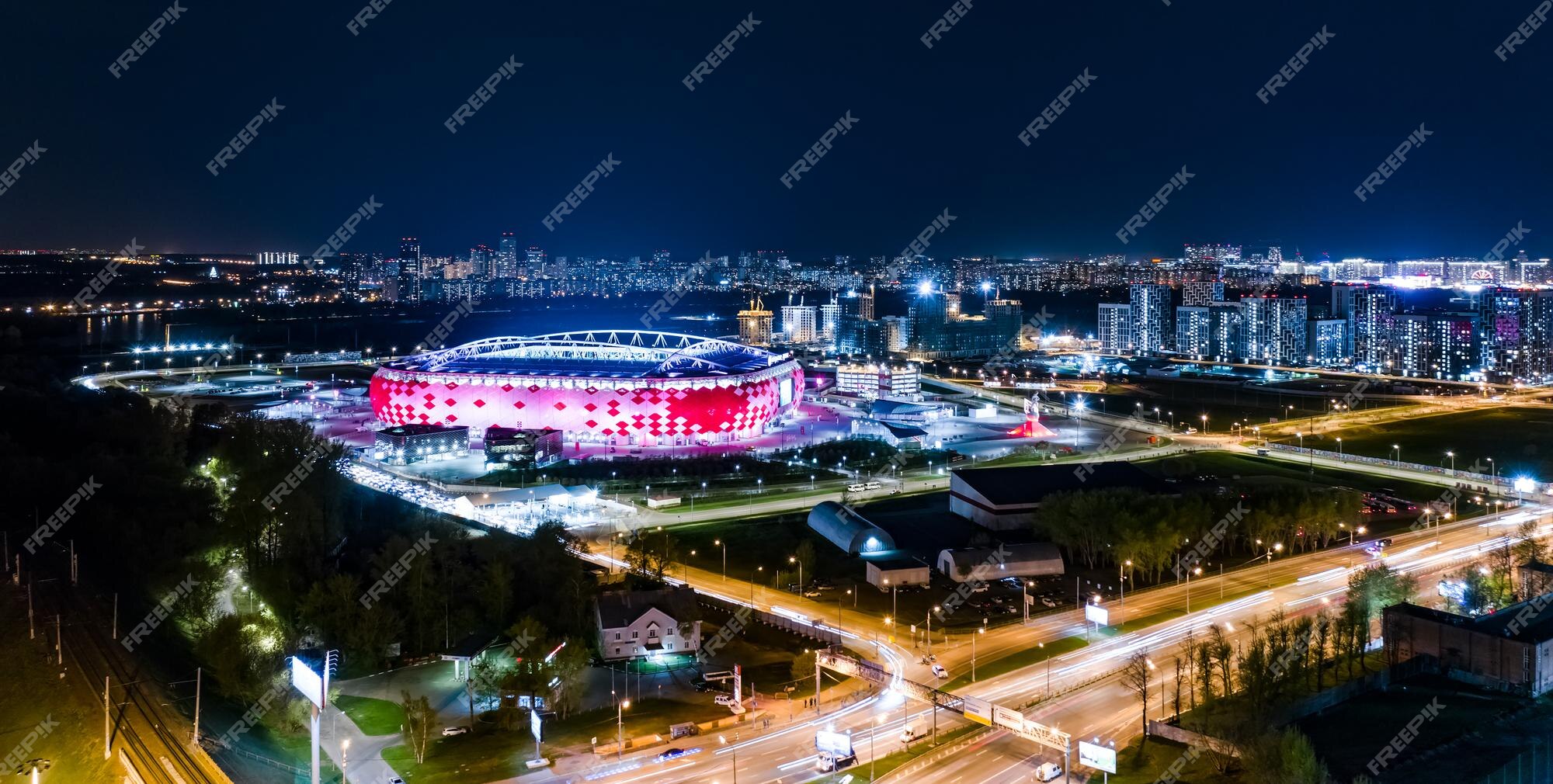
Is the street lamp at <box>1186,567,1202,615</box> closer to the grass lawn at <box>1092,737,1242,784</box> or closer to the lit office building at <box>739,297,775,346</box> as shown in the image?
the grass lawn at <box>1092,737,1242,784</box>

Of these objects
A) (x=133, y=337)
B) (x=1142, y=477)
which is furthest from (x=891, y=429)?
(x=133, y=337)

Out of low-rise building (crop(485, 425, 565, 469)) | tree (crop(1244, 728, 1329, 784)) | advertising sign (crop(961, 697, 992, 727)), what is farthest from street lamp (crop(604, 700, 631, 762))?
low-rise building (crop(485, 425, 565, 469))

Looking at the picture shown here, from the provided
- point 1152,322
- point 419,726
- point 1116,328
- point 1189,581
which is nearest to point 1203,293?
point 1116,328

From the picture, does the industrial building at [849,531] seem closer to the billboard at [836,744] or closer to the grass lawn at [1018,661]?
the grass lawn at [1018,661]

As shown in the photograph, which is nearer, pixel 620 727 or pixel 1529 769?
pixel 1529 769

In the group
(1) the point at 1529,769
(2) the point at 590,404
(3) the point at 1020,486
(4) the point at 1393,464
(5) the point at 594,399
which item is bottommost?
(1) the point at 1529,769

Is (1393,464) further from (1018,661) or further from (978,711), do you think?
(978,711)
